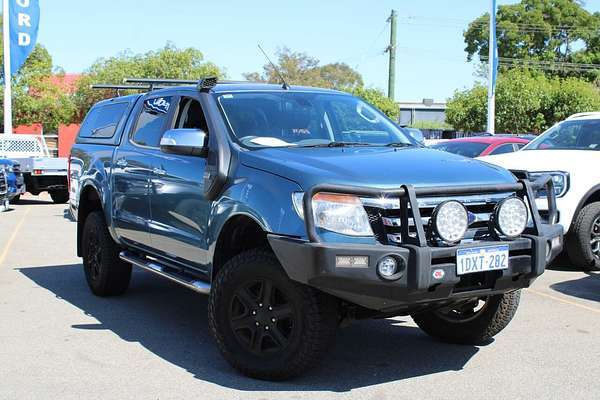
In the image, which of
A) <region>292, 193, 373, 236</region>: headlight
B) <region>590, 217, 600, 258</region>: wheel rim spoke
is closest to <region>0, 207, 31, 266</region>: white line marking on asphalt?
<region>292, 193, 373, 236</region>: headlight

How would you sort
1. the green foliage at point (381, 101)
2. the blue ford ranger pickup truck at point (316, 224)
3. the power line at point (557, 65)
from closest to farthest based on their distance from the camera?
the blue ford ranger pickup truck at point (316, 224) → the green foliage at point (381, 101) → the power line at point (557, 65)

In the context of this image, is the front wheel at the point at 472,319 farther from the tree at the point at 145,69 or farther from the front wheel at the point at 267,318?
the tree at the point at 145,69

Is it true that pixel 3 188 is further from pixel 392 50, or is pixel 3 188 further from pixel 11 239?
pixel 392 50

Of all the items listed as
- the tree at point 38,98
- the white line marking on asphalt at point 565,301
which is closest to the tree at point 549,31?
the tree at point 38,98

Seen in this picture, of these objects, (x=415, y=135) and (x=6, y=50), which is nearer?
(x=415, y=135)

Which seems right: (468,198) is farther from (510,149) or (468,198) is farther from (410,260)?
(510,149)

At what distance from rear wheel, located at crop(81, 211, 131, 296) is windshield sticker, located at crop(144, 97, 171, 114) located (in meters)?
1.27

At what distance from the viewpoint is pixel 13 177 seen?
16.8 meters

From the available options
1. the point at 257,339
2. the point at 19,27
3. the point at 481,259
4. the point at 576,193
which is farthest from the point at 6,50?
the point at 481,259

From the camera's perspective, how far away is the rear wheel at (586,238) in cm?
837

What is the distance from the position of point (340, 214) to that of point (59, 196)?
52.5 ft

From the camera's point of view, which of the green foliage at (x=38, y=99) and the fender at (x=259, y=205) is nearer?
the fender at (x=259, y=205)

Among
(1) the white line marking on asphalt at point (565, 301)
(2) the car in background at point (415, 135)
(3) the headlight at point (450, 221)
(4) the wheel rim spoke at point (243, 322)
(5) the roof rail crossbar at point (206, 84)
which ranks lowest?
(1) the white line marking on asphalt at point (565, 301)

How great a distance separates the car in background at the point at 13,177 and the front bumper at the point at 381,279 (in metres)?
13.6
